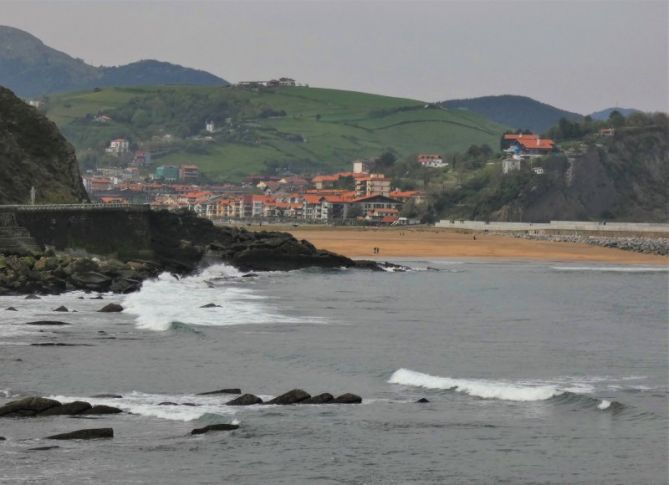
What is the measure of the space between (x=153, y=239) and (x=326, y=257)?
47.0ft

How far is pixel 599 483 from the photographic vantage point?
79.7 ft

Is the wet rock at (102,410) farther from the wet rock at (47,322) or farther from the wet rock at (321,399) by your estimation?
the wet rock at (47,322)

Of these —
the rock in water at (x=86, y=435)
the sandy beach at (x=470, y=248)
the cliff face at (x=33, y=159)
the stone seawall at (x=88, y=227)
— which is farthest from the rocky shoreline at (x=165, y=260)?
the rock in water at (x=86, y=435)

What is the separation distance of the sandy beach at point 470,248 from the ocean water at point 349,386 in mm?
48057

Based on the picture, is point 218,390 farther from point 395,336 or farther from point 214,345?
point 395,336

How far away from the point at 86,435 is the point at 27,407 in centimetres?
283

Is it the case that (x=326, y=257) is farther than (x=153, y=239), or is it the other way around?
(x=326, y=257)

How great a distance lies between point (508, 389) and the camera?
33781 millimetres

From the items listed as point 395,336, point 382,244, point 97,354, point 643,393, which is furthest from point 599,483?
point 382,244

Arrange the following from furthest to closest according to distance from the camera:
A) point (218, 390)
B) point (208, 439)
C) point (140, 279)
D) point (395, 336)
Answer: point (140, 279)
point (395, 336)
point (218, 390)
point (208, 439)

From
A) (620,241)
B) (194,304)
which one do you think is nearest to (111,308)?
(194,304)

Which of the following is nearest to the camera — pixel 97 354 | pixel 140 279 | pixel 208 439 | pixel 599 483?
pixel 599 483

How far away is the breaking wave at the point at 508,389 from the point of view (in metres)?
32.2

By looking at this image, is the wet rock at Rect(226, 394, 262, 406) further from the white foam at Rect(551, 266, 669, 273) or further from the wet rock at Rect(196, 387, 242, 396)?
the white foam at Rect(551, 266, 669, 273)
